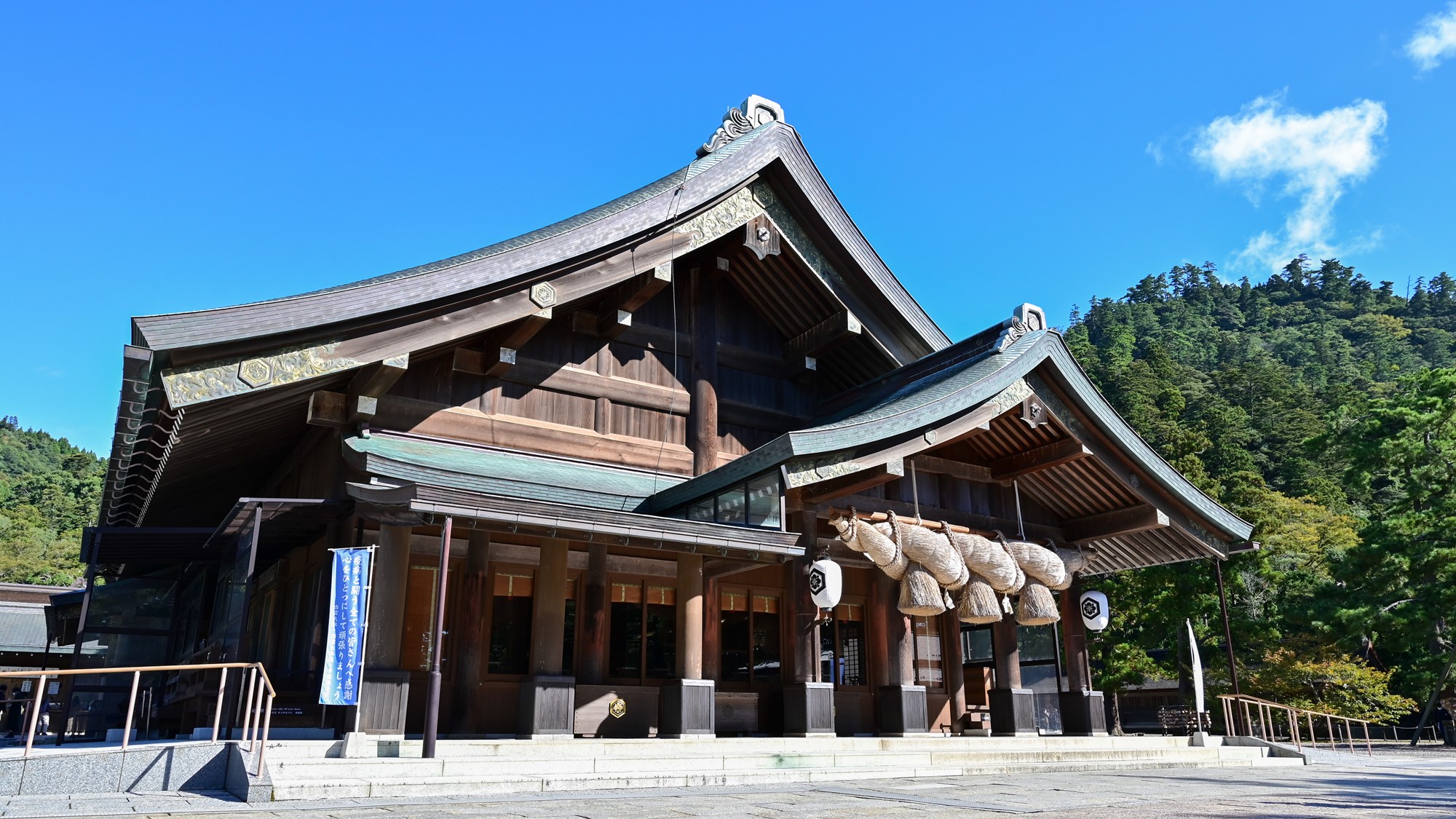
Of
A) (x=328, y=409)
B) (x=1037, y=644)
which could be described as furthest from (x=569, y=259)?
(x=1037, y=644)

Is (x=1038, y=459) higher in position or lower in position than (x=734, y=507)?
higher

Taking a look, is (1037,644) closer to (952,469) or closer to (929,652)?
(929,652)

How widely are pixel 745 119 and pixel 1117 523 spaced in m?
8.87

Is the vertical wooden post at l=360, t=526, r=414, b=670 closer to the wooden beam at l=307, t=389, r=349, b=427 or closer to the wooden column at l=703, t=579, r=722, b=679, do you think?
the wooden beam at l=307, t=389, r=349, b=427

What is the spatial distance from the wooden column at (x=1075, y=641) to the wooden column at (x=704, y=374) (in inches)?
259

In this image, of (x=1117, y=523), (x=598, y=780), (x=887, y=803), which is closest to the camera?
(x=887, y=803)

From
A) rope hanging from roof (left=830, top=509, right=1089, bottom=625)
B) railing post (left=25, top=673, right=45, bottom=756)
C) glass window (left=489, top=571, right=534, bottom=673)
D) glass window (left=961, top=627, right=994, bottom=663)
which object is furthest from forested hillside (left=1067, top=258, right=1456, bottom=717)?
railing post (left=25, top=673, right=45, bottom=756)

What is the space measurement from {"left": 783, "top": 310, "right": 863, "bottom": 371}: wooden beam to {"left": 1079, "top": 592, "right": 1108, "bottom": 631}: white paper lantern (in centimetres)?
593

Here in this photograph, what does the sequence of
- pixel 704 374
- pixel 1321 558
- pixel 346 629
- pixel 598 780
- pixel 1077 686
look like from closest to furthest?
pixel 598 780, pixel 346 629, pixel 704 374, pixel 1077 686, pixel 1321 558

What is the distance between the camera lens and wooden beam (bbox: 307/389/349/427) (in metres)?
11.5

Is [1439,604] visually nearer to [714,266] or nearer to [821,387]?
[821,387]

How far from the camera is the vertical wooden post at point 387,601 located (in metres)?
9.89

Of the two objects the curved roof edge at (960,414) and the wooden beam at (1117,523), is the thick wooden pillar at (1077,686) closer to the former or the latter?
the wooden beam at (1117,523)

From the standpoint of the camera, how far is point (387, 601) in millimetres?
10039
